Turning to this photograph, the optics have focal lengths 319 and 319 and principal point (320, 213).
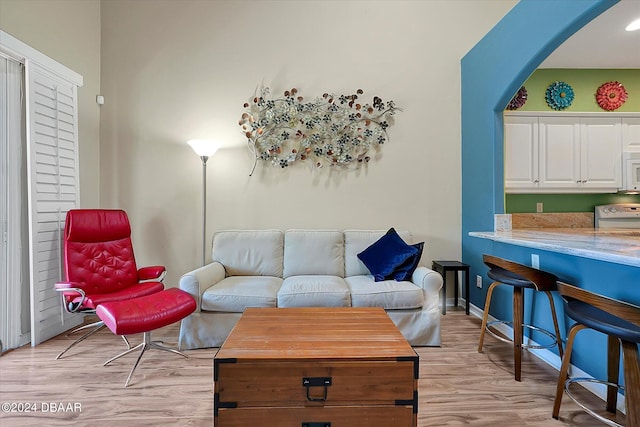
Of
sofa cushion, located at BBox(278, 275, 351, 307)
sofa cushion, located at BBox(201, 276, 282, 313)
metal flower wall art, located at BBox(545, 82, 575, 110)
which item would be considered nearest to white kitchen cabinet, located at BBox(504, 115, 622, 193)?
metal flower wall art, located at BBox(545, 82, 575, 110)

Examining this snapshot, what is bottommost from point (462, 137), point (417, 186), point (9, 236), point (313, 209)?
point (9, 236)

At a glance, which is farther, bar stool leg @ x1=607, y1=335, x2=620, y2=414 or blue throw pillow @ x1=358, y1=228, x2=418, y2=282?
blue throw pillow @ x1=358, y1=228, x2=418, y2=282

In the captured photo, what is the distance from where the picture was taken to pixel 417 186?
3.63 metres

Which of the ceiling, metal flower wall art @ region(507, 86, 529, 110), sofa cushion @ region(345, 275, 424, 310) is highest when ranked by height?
the ceiling

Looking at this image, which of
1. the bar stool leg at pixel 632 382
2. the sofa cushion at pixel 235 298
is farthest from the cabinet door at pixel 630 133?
the sofa cushion at pixel 235 298

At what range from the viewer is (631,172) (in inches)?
139

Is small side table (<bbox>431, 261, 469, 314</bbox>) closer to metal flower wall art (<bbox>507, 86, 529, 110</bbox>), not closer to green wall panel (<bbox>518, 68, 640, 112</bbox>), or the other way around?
metal flower wall art (<bbox>507, 86, 529, 110</bbox>)

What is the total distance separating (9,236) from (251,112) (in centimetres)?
239

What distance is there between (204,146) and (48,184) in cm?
134

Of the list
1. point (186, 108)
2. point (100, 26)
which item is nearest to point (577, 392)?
point (186, 108)

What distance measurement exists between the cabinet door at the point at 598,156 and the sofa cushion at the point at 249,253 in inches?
138

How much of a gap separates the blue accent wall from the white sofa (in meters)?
0.79

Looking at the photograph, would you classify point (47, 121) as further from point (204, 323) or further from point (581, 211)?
point (581, 211)

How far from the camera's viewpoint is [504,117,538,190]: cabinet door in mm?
3496
